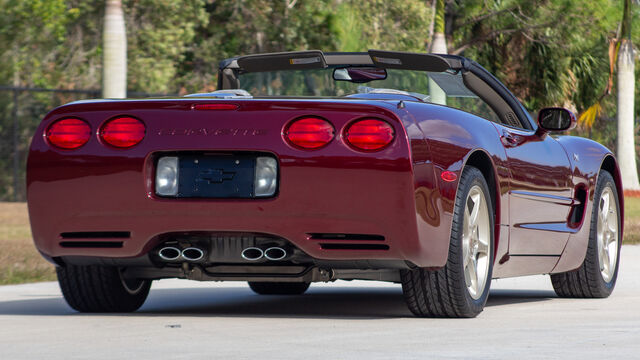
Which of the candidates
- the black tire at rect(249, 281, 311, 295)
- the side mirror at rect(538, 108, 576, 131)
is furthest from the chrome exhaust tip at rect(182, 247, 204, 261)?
the side mirror at rect(538, 108, 576, 131)

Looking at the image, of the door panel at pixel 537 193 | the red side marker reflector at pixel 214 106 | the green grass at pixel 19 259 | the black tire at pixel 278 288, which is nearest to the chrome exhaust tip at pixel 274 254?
the red side marker reflector at pixel 214 106

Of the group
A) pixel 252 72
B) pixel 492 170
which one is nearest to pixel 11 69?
pixel 252 72

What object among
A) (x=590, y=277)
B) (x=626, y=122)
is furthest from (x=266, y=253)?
(x=626, y=122)

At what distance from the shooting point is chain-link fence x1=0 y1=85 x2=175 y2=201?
25.1 meters

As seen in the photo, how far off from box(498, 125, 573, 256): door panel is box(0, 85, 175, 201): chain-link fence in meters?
18.3

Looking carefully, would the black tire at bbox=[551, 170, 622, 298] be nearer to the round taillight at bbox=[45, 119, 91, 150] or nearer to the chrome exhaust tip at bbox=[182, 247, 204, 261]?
the chrome exhaust tip at bbox=[182, 247, 204, 261]

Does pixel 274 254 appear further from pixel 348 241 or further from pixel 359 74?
pixel 359 74

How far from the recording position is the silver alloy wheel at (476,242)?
20.9 ft

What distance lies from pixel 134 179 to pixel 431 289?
153cm

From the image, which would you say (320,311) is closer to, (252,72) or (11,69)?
(252,72)

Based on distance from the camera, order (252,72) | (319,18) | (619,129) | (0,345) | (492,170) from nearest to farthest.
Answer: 1. (0,345)
2. (492,170)
3. (252,72)
4. (319,18)
5. (619,129)

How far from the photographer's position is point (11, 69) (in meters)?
27.2

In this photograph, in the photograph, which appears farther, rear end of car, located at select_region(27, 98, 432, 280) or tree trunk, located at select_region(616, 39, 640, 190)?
tree trunk, located at select_region(616, 39, 640, 190)

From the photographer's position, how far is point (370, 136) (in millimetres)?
5805
